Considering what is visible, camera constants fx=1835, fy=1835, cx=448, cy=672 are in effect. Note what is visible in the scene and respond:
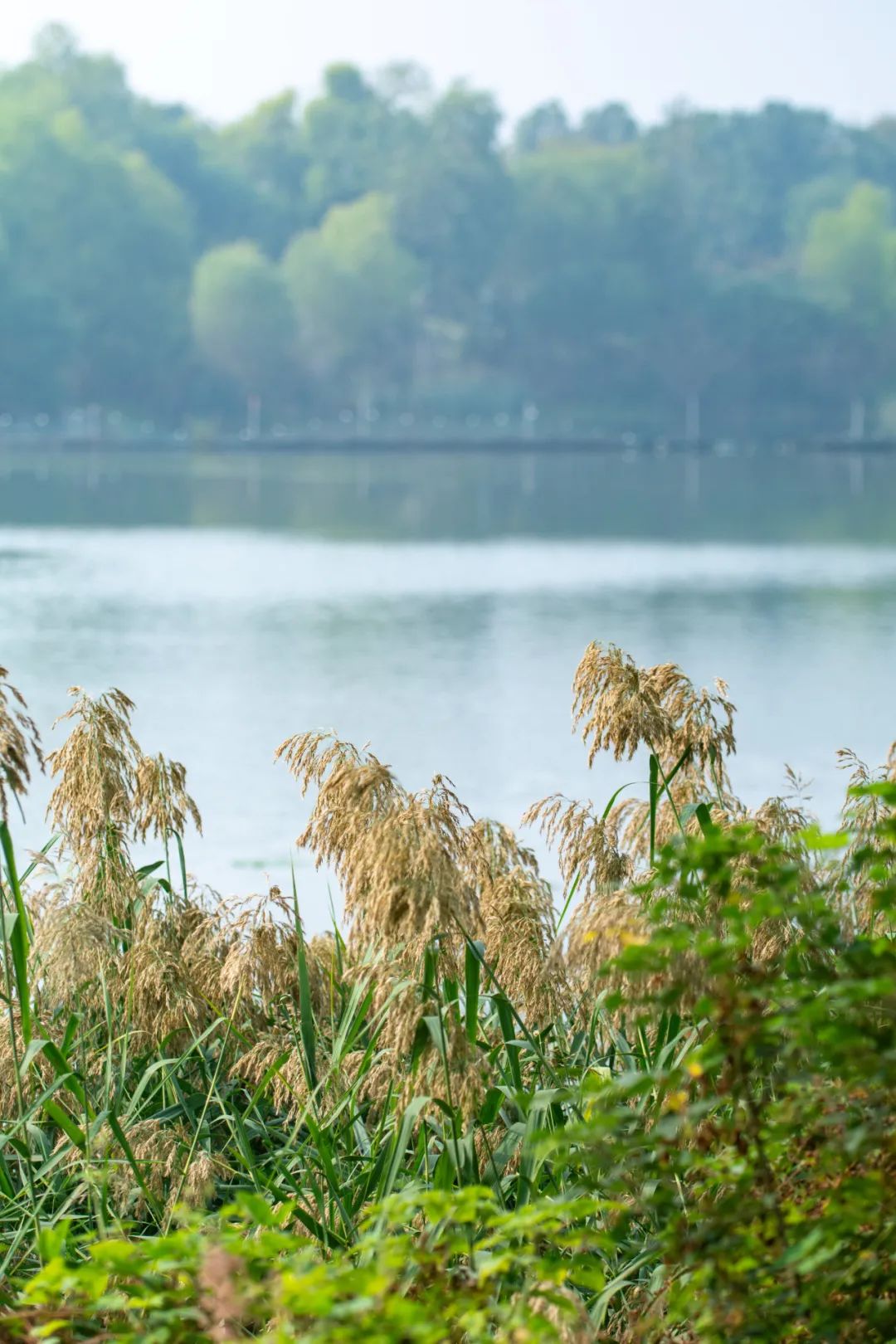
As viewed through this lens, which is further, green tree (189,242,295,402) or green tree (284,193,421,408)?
green tree (284,193,421,408)

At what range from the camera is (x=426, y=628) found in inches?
547

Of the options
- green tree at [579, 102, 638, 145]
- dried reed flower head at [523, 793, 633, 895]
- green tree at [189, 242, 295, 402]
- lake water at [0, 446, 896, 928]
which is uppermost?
green tree at [579, 102, 638, 145]

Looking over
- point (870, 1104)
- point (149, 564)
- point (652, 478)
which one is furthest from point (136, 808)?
point (652, 478)

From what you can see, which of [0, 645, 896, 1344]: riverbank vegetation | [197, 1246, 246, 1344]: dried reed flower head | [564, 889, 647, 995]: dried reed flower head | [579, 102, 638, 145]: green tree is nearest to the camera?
[197, 1246, 246, 1344]: dried reed flower head

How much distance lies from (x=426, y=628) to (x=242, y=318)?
195 feet

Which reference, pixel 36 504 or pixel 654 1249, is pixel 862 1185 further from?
pixel 36 504

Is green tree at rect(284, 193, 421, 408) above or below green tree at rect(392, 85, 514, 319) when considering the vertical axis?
below

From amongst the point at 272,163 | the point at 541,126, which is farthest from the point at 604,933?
the point at 541,126

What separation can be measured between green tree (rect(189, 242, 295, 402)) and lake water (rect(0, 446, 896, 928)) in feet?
132

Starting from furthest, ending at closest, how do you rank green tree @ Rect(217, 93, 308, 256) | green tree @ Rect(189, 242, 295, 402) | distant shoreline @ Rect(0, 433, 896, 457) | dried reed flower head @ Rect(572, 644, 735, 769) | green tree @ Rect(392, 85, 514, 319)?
green tree @ Rect(217, 93, 308, 256)
green tree @ Rect(392, 85, 514, 319)
green tree @ Rect(189, 242, 295, 402)
distant shoreline @ Rect(0, 433, 896, 457)
dried reed flower head @ Rect(572, 644, 735, 769)

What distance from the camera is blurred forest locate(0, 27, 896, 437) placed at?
7294cm

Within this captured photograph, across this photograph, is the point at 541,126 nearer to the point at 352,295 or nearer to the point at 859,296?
the point at 859,296

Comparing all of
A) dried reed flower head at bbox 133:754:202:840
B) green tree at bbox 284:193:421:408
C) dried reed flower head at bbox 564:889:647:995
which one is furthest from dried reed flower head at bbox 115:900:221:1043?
green tree at bbox 284:193:421:408

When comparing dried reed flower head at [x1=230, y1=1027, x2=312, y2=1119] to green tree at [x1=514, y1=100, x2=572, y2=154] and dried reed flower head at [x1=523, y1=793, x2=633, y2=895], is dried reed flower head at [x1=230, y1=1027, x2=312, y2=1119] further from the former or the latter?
green tree at [x1=514, y1=100, x2=572, y2=154]
